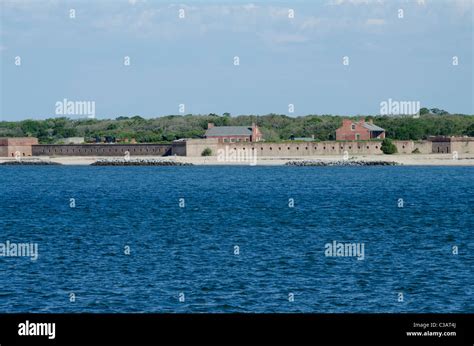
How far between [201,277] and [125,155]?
398 ft

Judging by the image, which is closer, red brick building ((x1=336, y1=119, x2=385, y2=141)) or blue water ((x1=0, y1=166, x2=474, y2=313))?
blue water ((x1=0, y1=166, x2=474, y2=313))

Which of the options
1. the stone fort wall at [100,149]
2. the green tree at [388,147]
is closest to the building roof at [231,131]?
the stone fort wall at [100,149]

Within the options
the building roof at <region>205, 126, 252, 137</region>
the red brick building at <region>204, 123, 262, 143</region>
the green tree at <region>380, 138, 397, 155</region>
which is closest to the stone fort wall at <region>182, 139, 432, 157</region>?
the green tree at <region>380, 138, 397, 155</region>

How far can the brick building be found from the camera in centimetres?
15062

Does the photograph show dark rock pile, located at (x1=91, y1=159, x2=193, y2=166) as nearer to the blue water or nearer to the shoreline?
the shoreline

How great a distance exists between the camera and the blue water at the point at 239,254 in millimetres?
22219
